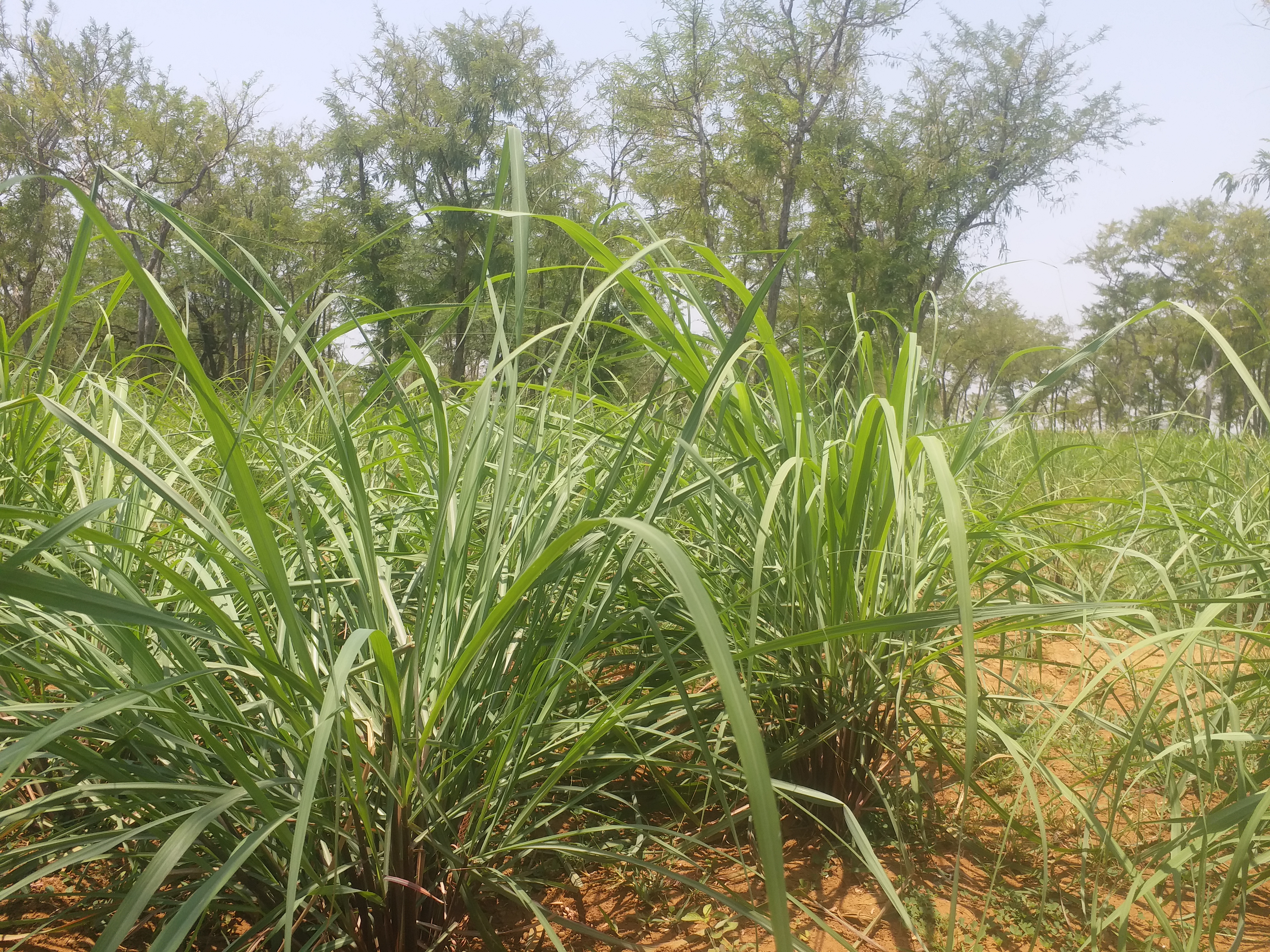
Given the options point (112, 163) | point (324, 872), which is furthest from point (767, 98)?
point (324, 872)

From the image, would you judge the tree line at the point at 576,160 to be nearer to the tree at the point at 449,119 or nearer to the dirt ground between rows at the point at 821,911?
the tree at the point at 449,119

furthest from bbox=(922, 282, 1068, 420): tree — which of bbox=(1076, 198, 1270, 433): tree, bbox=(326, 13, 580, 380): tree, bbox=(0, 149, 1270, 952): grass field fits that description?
bbox=(0, 149, 1270, 952): grass field

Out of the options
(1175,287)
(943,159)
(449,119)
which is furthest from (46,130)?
(1175,287)

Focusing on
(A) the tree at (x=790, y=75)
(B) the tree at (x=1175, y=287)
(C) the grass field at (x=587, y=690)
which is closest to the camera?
(C) the grass field at (x=587, y=690)

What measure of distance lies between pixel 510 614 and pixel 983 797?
664 millimetres

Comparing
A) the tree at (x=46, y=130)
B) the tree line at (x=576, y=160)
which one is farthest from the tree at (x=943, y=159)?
the tree at (x=46, y=130)

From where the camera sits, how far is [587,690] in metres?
1.18

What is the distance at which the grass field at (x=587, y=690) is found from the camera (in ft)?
2.50

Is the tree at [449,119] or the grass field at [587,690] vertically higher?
the tree at [449,119]

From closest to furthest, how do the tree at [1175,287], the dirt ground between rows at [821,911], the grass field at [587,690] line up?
the grass field at [587,690]
the dirt ground between rows at [821,911]
the tree at [1175,287]

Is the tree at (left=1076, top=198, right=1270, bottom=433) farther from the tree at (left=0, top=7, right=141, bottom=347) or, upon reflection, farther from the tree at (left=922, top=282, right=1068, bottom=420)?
the tree at (left=0, top=7, right=141, bottom=347)

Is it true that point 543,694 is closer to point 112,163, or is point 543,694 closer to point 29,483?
point 29,483

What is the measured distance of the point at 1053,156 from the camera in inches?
806

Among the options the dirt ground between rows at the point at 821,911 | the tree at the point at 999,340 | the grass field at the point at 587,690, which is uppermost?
the tree at the point at 999,340
